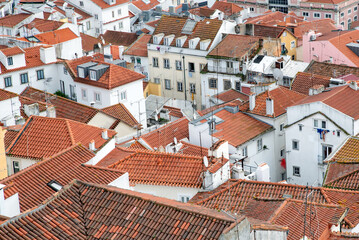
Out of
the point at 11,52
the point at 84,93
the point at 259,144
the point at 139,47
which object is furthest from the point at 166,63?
the point at 259,144

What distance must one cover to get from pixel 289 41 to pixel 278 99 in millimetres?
17614

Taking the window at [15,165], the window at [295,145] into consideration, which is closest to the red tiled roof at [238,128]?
the window at [295,145]

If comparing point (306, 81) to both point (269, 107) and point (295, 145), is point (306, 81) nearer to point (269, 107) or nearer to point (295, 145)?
point (269, 107)

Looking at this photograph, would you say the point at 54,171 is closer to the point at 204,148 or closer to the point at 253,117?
the point at 204,148

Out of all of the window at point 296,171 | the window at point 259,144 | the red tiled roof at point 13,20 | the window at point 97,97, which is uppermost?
the red tiled roof at point 13,20

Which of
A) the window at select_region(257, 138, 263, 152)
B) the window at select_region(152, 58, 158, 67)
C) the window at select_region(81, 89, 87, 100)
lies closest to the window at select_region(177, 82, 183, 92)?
the window at select_region(152, 58, 158, 67)

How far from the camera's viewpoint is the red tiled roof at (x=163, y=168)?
36875 mm

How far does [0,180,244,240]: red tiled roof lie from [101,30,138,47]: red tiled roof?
60.4 meters

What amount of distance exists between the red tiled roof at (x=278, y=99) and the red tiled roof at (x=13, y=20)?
38.7 meters

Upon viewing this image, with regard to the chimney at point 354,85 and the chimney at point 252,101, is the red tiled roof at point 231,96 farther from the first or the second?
the chimney at point 354,85

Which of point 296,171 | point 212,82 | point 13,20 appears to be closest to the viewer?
point 296,171

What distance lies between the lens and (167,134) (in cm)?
4709

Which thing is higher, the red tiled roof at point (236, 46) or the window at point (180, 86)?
the red tiled roof at point (236, 46)

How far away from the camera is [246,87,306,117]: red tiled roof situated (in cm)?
5069
